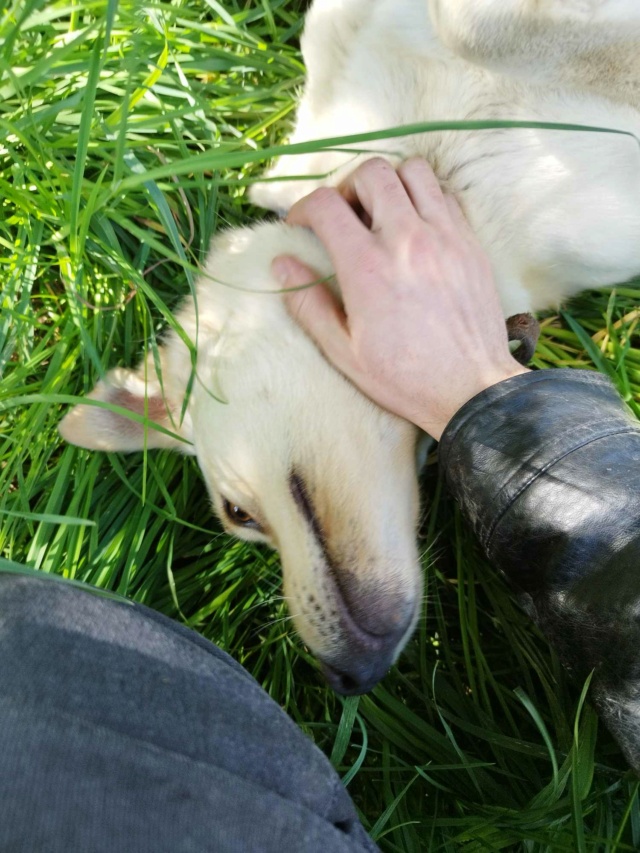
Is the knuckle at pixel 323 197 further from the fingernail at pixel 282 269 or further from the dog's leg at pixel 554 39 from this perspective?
the dog's leg at pixel 554 39

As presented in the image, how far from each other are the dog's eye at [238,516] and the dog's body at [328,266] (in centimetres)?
3

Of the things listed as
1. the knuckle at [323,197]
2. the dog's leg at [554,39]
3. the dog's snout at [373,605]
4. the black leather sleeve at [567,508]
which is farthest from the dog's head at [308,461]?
the dog's leg at [554,39]

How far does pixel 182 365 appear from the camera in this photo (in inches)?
85.4

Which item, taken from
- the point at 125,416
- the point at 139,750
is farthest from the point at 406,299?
the point at 139,750

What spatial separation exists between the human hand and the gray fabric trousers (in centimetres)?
99

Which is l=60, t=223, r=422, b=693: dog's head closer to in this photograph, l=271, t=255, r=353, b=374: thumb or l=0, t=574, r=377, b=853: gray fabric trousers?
l=271, t=255, r=353, b=374: thumb

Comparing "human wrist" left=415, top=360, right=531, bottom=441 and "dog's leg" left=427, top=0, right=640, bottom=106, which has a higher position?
"dog's leg" left=427, top=0, right=640, bottom=106

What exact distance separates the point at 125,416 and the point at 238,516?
518 millimetres

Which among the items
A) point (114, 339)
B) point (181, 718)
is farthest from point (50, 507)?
point (181, 718)

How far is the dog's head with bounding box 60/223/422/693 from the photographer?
1849 millimetres

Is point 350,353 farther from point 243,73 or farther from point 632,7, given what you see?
point 243,73

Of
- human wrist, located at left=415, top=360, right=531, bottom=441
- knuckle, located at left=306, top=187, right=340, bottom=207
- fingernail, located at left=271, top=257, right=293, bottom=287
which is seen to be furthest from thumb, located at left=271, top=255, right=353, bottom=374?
human wrist, located at left=415, top=360, right=531, bottom=441

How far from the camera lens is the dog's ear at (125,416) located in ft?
7.25

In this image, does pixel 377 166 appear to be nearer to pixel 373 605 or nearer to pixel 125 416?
pixel 125 416
